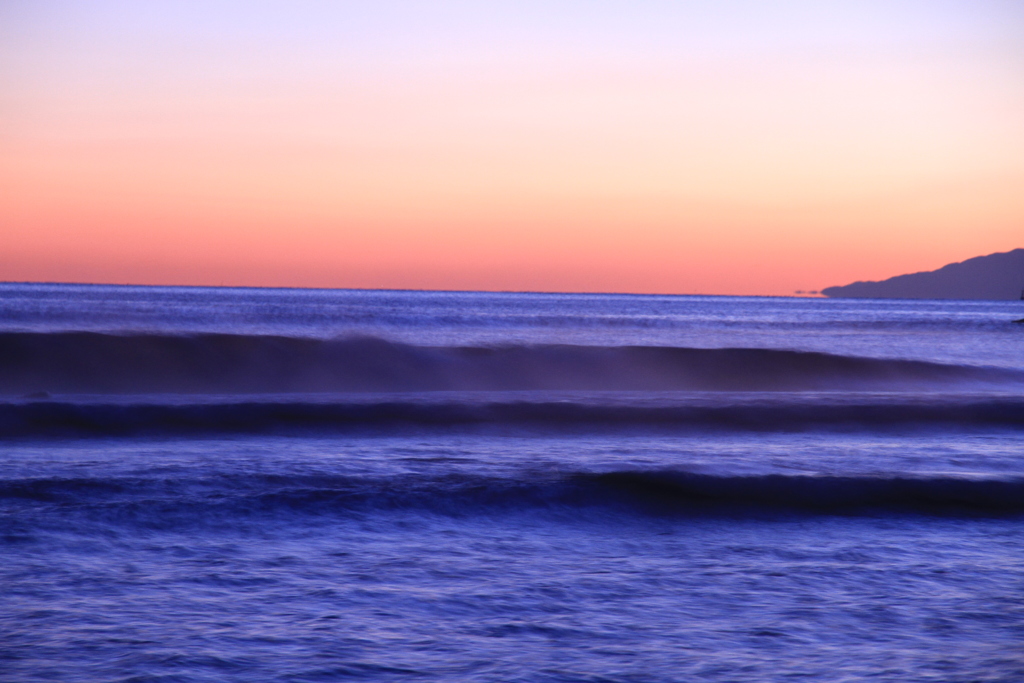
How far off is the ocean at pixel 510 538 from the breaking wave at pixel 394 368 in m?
5.66

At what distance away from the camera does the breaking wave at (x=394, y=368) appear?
1598 cm

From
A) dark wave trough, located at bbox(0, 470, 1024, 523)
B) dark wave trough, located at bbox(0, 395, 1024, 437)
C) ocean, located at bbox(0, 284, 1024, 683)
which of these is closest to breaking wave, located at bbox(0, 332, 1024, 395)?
ocean, located at bbox(0, 284, 1024, 683)

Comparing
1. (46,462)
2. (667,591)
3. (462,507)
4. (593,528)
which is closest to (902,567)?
(667,591)

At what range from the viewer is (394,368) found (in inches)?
677

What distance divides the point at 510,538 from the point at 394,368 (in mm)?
12752

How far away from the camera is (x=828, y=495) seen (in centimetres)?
580

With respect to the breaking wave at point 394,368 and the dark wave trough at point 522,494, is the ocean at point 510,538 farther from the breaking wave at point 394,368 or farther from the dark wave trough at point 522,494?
the breaking wave at point 394,368

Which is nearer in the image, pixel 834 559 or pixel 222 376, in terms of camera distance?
pixel 834 559

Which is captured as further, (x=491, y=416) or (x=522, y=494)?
(x=491, y=416)

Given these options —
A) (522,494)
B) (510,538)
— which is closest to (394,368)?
(522,494)

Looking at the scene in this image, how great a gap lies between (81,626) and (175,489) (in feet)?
7.46

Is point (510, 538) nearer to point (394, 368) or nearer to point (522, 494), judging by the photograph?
point (522, 494)

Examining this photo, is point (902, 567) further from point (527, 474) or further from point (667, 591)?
point (527, 474)

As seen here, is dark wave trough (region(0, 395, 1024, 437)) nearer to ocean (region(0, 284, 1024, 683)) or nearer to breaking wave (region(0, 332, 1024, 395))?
ocean (region(0, 284, 1024, 683))
